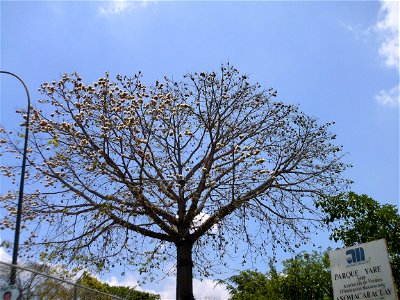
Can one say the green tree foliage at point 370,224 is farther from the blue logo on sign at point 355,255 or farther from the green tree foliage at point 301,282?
the green tree foliage at point 301,282

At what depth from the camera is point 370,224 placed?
40.8ft

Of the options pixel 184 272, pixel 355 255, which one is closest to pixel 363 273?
pixel 355 255

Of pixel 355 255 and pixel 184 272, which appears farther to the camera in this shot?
pixel 184 272

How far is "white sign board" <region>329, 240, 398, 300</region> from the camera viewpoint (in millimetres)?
9797

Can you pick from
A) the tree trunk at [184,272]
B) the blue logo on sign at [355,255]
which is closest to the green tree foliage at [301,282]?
the tree trunk at [184,272]

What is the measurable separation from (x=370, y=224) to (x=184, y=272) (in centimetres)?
628

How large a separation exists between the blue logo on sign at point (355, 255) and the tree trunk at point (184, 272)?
6.23 m

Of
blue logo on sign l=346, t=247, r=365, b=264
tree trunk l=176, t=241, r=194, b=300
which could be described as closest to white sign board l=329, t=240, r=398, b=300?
blue logo on sign l=346, t=247, r=365, b=264

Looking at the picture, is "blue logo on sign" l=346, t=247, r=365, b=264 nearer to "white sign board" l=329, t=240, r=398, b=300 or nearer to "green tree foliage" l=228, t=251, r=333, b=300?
"white sign board" l=329, t=240, r=398, b=300

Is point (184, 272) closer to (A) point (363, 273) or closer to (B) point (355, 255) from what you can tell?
(B) point (355, 255)

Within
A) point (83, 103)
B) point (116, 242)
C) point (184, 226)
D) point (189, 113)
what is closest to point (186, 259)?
point (184, 226)

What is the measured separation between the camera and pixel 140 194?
46.1ft

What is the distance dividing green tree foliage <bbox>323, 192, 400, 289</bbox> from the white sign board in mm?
1890

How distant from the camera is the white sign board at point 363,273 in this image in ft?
32.1
